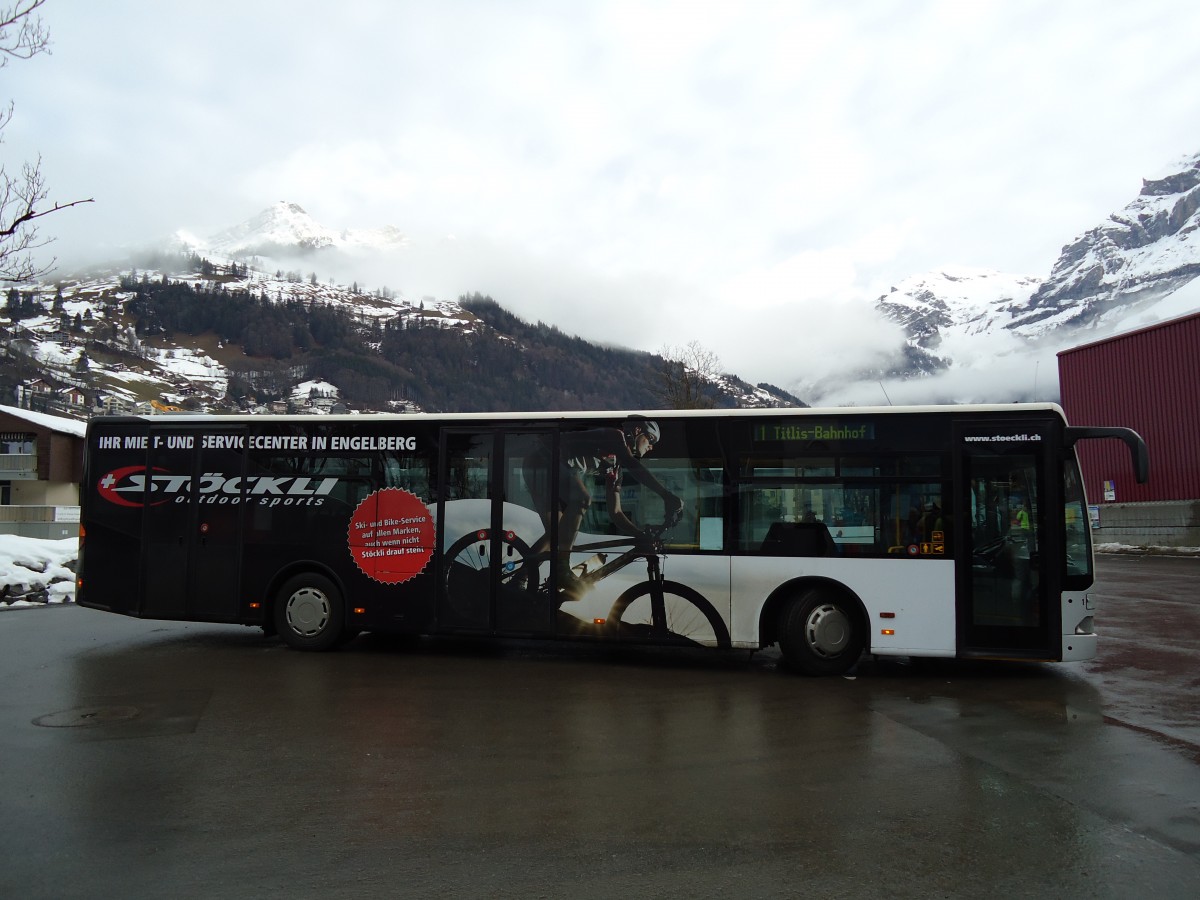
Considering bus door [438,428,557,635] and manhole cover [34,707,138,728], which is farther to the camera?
bus door [438,428,557,635]

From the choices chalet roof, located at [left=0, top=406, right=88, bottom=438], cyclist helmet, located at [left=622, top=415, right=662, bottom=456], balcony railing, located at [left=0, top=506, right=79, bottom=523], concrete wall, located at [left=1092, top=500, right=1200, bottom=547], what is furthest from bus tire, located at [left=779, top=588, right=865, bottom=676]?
chalet roof, located at [left=0, top=406, right=88, bottom=438]

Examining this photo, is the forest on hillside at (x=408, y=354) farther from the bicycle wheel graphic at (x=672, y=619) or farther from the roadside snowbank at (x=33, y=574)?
the bicycle wheel graphic at (x=672, y=619)

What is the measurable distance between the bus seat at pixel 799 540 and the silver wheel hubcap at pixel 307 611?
5213mm

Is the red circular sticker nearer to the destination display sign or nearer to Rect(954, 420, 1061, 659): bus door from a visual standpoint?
the destination display sign

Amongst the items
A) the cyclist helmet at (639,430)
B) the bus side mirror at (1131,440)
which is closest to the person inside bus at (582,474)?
the cyclist helmet at (639,430)

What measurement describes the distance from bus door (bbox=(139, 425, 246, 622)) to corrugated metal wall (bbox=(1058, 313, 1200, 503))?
34450 millimetres

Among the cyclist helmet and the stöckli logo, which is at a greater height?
the cyclist helmet

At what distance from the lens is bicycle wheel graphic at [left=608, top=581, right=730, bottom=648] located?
9.20 metres

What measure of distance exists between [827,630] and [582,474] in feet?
9.98

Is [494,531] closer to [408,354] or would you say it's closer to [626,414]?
[626,414]

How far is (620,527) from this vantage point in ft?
31.0

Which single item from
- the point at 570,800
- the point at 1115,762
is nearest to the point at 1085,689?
the point at 1115,762

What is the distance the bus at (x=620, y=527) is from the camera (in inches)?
346

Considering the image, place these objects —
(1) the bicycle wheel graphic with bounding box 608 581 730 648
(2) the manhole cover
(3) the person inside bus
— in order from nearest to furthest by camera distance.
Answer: (2) the manhole cover < (1) the bicycle wheel graphic with bounding box 608 581 730 648 < (3) the person inside bus
